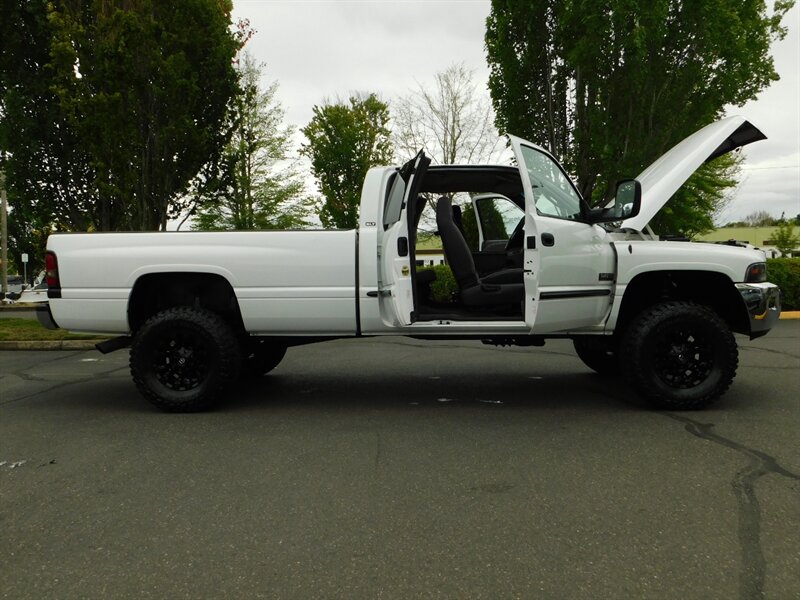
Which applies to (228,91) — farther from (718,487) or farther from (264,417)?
(718,487)

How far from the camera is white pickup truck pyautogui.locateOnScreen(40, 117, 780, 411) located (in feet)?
17.2

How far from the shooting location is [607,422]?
16.5 feet

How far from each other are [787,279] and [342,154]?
17.0 meters

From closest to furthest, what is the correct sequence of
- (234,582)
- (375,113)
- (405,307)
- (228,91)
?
(234,582) → (405,307) → (228,91) → (375,113)

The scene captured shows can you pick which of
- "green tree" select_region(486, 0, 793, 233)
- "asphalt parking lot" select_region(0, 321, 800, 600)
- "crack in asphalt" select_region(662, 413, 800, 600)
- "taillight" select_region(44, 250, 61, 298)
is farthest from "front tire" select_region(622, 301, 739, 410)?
"green tree" select_region(486, 0, 793, 233)

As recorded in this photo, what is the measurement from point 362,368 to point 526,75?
31.9 feet

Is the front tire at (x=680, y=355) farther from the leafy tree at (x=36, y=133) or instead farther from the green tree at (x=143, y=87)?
the leafy tree at (x=36, y=133)

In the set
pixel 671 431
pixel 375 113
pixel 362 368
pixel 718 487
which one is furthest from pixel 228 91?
pixel 375 113

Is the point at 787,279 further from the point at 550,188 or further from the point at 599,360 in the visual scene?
the point at 550,188

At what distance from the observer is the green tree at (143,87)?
448 inches

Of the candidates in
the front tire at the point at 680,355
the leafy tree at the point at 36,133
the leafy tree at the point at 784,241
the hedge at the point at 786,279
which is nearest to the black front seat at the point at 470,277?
the front tire at the point at 680,355

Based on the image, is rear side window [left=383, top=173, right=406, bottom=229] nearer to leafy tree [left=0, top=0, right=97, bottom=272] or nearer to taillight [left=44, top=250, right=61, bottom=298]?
taillight [left=44, top=250, right=61, bottom=298]

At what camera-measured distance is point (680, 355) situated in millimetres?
5289

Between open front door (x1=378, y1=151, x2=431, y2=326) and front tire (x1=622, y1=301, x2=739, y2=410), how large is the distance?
178 cm
